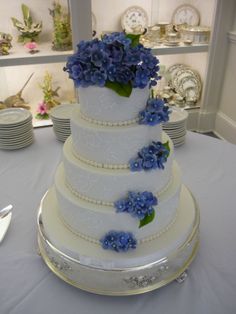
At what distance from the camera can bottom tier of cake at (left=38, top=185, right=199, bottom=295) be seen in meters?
0.81

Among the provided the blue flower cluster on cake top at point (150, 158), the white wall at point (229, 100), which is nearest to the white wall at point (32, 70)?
the white wall at point (229, 100)

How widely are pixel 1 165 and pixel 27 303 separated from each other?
2.43 feet

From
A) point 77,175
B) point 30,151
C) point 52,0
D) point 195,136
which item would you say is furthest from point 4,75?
point 77,175

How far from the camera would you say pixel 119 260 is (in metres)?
0.82

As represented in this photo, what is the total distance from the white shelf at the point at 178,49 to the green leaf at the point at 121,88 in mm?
2083

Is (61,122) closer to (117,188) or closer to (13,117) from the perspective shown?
(13,117)

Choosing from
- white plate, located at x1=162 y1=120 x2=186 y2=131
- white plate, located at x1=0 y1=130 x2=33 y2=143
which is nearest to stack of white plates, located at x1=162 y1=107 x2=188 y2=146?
white plate, located at x1=162 y1=120 x2=186 y2=131

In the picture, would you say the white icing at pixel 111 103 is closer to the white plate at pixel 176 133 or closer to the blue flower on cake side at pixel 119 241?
the blue flower on cake side at pixel 119 241

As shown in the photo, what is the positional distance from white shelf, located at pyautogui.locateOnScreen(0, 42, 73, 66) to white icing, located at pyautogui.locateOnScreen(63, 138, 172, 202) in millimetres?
1812

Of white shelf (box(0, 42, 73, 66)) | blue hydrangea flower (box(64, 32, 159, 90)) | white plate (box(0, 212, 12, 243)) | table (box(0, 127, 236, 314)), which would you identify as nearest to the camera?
blue hydrangea flower (box(64, 32, 159, 90))

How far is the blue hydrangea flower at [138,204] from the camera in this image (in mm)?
779

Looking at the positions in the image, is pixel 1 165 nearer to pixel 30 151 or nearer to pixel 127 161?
pixel 30 151

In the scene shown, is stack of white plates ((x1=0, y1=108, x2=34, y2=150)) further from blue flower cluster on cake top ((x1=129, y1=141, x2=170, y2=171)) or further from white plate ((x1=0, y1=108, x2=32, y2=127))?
blue flower cluster on cake top ((x1=129, y1=141, x2=170, y2=171))

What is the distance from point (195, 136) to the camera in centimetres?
158
